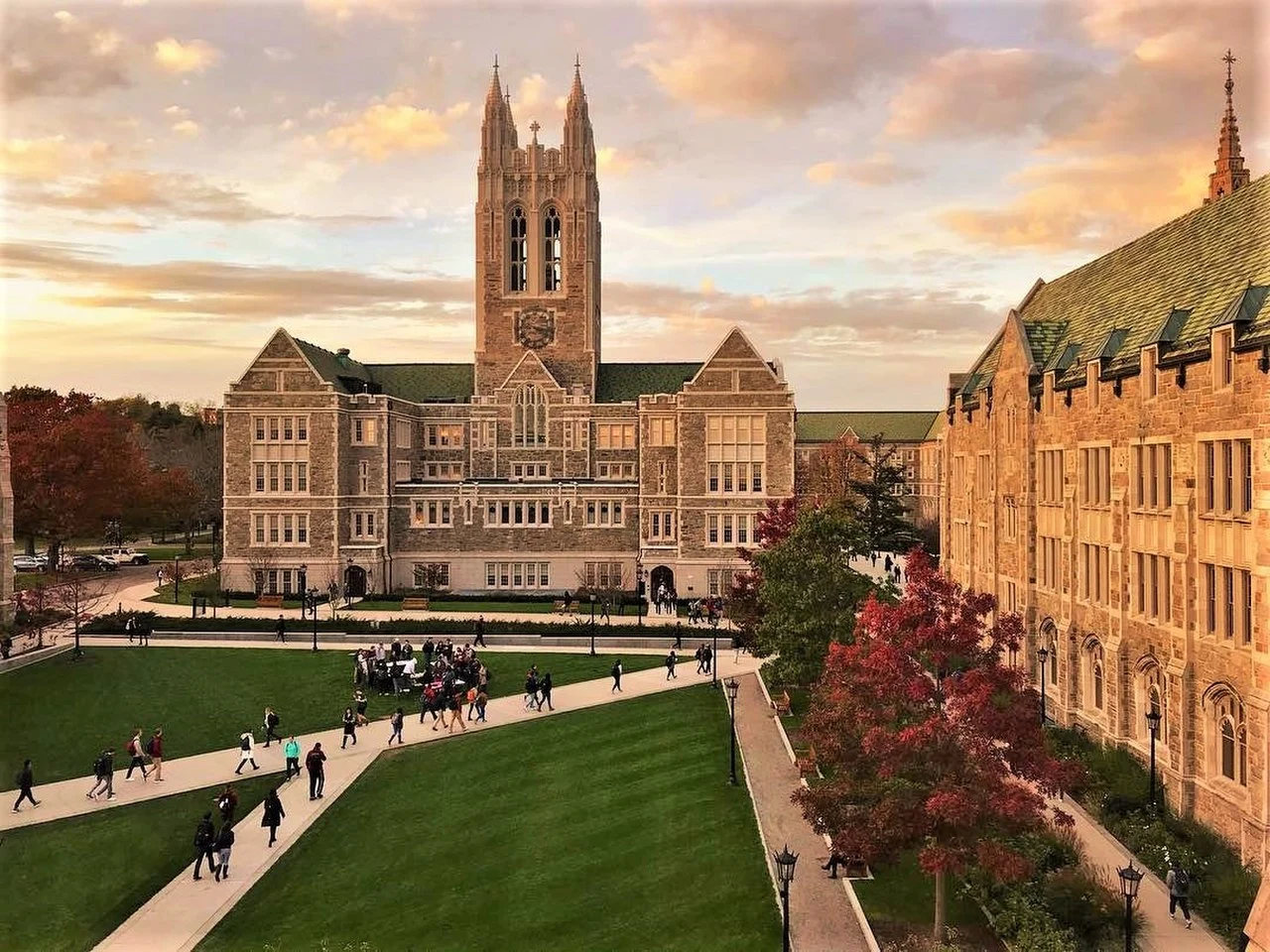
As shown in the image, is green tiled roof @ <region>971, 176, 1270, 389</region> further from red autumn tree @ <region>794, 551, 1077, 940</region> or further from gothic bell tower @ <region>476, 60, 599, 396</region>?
gothic bell tower @ <region>476, 60, 599, 396</region>

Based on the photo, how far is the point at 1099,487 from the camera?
86.7 ft

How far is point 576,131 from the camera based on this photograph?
237 feet

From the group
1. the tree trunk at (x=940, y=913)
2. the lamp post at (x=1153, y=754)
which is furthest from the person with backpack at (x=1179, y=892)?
the tree trunk at (x=940, y=913)

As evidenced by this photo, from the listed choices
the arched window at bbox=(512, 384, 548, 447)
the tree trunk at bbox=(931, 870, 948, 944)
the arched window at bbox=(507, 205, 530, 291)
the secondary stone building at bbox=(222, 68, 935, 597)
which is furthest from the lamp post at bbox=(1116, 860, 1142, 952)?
the arched window at bbox=(507, 205, 530, 291)

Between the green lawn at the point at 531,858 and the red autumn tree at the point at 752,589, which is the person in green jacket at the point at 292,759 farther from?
the red autumn tree at the point at 752,589

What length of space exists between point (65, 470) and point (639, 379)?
131ft

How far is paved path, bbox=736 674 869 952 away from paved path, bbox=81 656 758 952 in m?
5.90

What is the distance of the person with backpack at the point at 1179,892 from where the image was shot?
54.9 ft

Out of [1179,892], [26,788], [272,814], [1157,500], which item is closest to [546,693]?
[272,814]

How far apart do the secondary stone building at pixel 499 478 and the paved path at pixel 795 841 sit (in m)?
26.7

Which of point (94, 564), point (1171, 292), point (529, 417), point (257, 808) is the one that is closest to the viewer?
point (257, 808)

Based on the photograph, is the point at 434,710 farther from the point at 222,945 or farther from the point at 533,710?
the point at 222,945

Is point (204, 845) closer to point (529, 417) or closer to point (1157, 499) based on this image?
point (1157, 499)

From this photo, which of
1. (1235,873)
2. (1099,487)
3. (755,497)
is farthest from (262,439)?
(1235,873)
